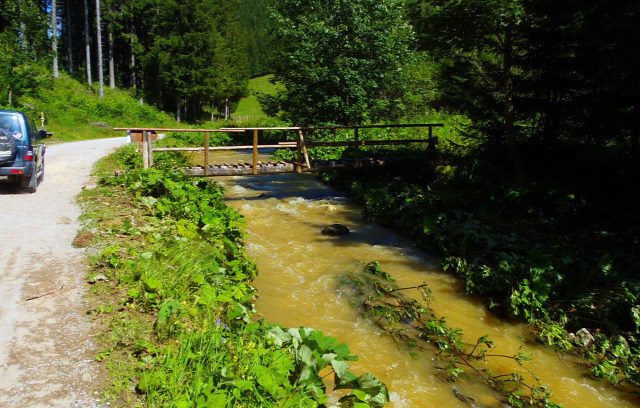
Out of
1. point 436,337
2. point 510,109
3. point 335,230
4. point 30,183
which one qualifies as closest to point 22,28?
point 30,183

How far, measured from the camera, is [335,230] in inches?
432

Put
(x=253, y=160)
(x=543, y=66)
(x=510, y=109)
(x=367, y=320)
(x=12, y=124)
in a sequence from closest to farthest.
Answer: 1. (x=367, y=320)
2. (x=12, y=124)
3. (x=543, y=66)
4. (x=510, y=109)
5. (x=253, y=160)

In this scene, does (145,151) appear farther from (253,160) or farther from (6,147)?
(253,160)

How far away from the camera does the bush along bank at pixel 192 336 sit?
328 cm

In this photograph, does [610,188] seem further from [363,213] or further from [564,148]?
[363,213]

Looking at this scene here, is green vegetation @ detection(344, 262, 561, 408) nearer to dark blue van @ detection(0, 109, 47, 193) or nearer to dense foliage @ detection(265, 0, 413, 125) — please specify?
dark blue van @ detection(0, 109, 47, 193)

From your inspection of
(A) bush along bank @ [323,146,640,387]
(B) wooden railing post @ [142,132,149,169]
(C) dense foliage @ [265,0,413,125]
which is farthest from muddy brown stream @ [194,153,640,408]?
(C) dense foliage @ [265,0,413,125]

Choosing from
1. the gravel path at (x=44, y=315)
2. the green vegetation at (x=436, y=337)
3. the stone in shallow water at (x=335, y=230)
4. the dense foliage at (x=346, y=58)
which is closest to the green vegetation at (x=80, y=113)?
the dense foliage at (x=346, y=58)

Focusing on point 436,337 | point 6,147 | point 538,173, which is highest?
point 6,147

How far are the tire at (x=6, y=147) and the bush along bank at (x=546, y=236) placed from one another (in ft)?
28.5

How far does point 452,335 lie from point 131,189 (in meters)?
6.85

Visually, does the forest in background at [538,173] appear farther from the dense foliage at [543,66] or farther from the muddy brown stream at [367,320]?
the muddy brown stream at [367,320]

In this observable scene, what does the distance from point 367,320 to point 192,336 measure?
3550mm

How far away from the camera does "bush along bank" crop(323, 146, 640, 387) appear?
6.44 metres
